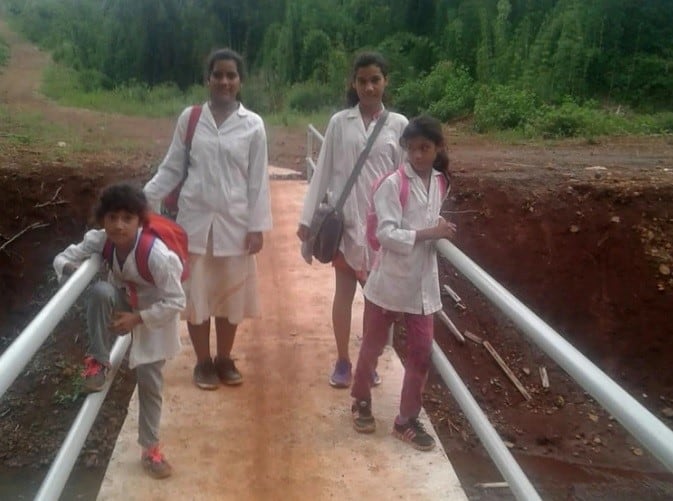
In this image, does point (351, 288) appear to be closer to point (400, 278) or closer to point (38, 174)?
point (400, 278)

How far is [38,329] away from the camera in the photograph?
6.54 ft

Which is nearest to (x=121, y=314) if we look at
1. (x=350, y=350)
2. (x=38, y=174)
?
(x=350, y=350)

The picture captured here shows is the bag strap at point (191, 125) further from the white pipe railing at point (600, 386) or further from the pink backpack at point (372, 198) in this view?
the white pipe railing at point (600, 386)

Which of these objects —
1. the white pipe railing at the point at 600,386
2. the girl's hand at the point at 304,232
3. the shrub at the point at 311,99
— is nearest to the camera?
the white pipe railing at the point at 600,386

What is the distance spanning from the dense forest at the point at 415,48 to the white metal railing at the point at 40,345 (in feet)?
40.2

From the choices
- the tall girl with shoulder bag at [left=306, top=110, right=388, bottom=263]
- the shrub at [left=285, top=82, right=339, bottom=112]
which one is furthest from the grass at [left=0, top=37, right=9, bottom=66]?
the tall girl with shoulder bag at [left=306, top=110, right=388, bottom=263]

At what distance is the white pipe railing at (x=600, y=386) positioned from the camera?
56.7 inches

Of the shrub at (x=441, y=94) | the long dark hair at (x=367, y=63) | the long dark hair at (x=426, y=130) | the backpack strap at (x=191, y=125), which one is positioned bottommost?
the shrub at (x=441, y=94)

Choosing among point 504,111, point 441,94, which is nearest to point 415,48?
point 441,94

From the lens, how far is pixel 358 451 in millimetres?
3314

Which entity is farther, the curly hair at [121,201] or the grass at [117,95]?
the grass at [117,95]

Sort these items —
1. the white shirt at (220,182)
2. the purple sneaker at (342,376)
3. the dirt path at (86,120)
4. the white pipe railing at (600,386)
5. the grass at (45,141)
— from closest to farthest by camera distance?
the white pipe railing at (600,386), the white shirt at (220,182), the purple sneaker at (342,376), the grass at (45,141), the dirt path at (86,120)

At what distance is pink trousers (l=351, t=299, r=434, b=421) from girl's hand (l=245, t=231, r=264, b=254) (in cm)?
59

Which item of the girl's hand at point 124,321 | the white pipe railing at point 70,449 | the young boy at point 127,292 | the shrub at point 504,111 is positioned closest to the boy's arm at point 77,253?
the young boy at point 127,292
